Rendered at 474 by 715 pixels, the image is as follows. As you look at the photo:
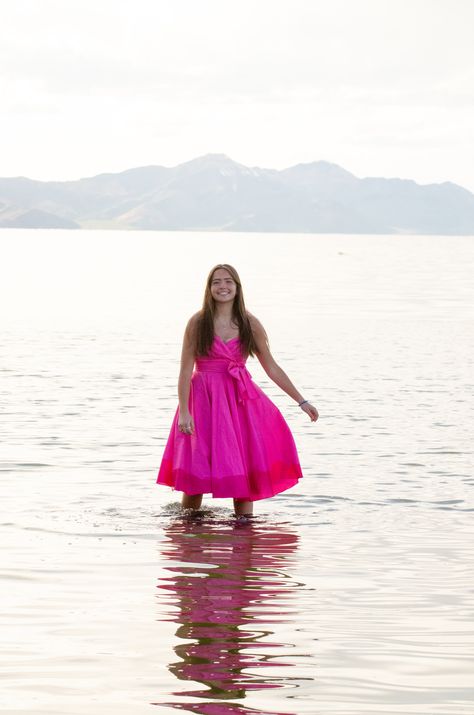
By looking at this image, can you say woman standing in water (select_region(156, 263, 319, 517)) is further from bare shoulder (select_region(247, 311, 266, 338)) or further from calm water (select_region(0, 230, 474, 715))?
calm water (select_region(0, 230, 474, 715))

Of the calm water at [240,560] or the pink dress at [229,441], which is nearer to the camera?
the calm water at [240,560]

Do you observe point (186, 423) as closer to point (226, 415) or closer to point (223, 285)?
point (226, 415)

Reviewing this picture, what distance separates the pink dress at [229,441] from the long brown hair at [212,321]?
72 mm

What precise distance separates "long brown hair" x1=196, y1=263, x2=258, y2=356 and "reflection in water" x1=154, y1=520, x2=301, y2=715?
4.68ft

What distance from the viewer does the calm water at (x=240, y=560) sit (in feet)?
18.9

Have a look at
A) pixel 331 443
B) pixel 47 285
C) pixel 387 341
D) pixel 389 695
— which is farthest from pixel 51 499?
pixel 47 285

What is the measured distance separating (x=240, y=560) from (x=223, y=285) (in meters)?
2.10

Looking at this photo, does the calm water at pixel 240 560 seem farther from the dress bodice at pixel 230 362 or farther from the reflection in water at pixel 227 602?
the dress bodice at pixel 230 362

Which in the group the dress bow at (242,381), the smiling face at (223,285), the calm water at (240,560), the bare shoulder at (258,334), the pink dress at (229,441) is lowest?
the calm water at (240,560)

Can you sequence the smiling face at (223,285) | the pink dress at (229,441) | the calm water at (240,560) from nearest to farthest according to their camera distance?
the calm water at (240,560), the smiling face at (223,285), the pink dress at (229,441)

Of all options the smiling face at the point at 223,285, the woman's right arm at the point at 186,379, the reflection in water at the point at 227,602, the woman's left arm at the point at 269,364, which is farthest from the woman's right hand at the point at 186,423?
the smiling face at the point at 223,285

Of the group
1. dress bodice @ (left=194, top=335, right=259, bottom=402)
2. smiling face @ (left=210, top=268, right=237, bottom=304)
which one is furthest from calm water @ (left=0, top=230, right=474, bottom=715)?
smiling face @ (left=210, top=268, right=237, bottom=304)

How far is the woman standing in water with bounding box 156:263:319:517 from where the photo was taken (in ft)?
32.5

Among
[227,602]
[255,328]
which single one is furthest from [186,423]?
[227,602]
